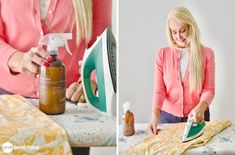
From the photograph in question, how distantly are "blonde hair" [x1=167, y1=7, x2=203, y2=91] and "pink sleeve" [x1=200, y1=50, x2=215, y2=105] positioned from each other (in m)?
0.01

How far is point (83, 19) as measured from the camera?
0.91 metres

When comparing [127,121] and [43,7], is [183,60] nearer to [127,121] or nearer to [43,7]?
[127,121]

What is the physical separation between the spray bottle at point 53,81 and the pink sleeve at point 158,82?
0.67 ft

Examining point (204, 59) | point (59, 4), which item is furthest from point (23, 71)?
point (204, 59)

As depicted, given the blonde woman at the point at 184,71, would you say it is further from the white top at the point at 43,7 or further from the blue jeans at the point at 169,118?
the white top at the point at 43,7

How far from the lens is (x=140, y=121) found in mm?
904

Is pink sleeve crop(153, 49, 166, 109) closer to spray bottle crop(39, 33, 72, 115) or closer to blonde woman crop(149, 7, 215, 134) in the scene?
blonde woman crop(149, 7, 215, 134)

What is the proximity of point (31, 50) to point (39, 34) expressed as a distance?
42mm

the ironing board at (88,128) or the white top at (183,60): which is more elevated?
the white top at (183,60)

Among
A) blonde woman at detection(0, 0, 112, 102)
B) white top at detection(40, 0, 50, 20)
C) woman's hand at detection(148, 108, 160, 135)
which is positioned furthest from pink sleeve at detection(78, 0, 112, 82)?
woman's hand at detection(148, 108, 160, 135)

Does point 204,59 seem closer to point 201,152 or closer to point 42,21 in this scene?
point 201,152

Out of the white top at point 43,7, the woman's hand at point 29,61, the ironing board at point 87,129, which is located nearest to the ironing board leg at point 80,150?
the ironing board at point 87,129

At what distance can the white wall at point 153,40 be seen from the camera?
0.87 meters

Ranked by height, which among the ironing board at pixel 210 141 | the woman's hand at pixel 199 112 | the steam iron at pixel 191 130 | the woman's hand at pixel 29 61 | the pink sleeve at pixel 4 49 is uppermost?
the pink sleeve at pixel 4 49
